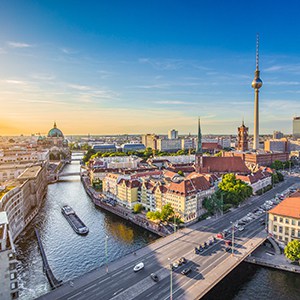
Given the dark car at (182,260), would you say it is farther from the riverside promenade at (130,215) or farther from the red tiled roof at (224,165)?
the red tiled roof at (224,165)

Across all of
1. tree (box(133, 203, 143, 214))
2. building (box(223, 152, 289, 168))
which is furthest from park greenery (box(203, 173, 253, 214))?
building (box(223, 152, 289, 168))

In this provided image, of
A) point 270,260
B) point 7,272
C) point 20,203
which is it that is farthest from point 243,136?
point 7,272

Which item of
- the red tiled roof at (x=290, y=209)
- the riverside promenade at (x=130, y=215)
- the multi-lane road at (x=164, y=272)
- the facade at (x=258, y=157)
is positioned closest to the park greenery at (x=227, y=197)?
the multi-lane road at (x=164, y=272)

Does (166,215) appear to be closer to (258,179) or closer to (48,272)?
(48,272)

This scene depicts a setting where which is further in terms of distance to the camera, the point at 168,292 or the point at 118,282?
the point at 118,282

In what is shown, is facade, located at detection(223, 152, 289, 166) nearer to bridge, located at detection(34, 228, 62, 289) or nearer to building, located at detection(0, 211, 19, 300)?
bridge, located at detection(34, 228, 62, 289)

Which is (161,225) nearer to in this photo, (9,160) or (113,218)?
(113,218)

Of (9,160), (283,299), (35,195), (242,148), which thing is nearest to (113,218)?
(35,195)
